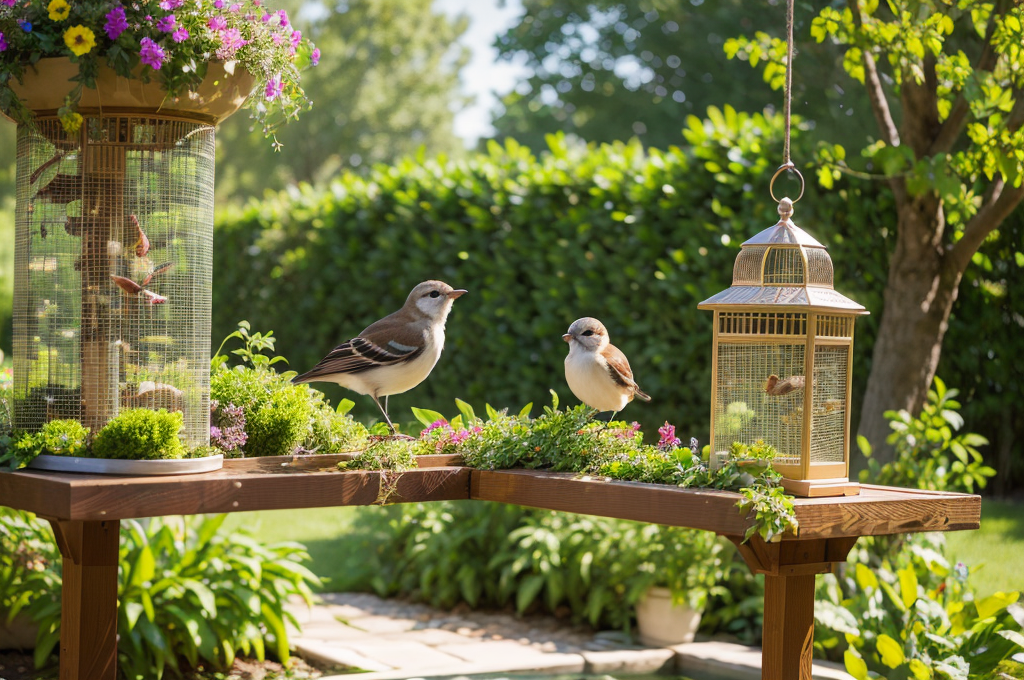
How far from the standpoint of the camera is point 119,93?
130 inches

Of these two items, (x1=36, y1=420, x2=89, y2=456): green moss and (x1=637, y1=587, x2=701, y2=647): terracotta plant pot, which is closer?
(x1=36, y1=420, x2=89, y2=456): green moss

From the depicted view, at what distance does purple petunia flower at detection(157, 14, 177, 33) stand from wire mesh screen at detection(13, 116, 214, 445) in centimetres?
32

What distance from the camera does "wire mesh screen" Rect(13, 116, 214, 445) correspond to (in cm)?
341

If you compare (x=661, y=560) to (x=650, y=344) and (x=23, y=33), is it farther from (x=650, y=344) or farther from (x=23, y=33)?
(x=23, y=33)

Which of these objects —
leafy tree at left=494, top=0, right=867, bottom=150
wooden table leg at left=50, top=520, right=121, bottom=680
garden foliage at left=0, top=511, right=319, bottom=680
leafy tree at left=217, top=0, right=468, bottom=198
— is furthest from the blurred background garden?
leafy tree at left=217, top=0, right=468, bottom=198

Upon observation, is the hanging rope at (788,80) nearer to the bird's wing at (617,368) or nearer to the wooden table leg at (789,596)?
the bird's wing at (617,368)

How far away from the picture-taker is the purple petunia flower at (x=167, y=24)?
3.26 meters

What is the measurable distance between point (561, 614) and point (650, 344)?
206cm

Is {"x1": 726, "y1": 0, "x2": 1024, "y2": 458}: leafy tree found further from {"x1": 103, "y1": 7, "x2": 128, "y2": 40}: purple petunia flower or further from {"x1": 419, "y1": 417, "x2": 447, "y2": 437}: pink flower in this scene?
{"x1": 103, "y1": 7, "x2": 128, "y2": 40}: purple petunia flower

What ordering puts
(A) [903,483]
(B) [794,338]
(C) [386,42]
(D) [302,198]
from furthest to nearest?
(C) [386,42]
(D) [302,198]
(A) [903,483]
(B) [794,338]

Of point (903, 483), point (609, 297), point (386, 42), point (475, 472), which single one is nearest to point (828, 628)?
point (903, 483)

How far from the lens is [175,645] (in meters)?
5.05

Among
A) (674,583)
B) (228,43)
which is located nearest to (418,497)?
(228,43)

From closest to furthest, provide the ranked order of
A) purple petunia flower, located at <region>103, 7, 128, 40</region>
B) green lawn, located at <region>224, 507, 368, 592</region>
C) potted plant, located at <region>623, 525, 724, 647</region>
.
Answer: purple petunia flower, located at <region>103, 7, 128, 40</region> → potted plant, located at <region>623, 525, 724, 647</region> → green lawn, located at <region>224, 507, 368, 592</region>
